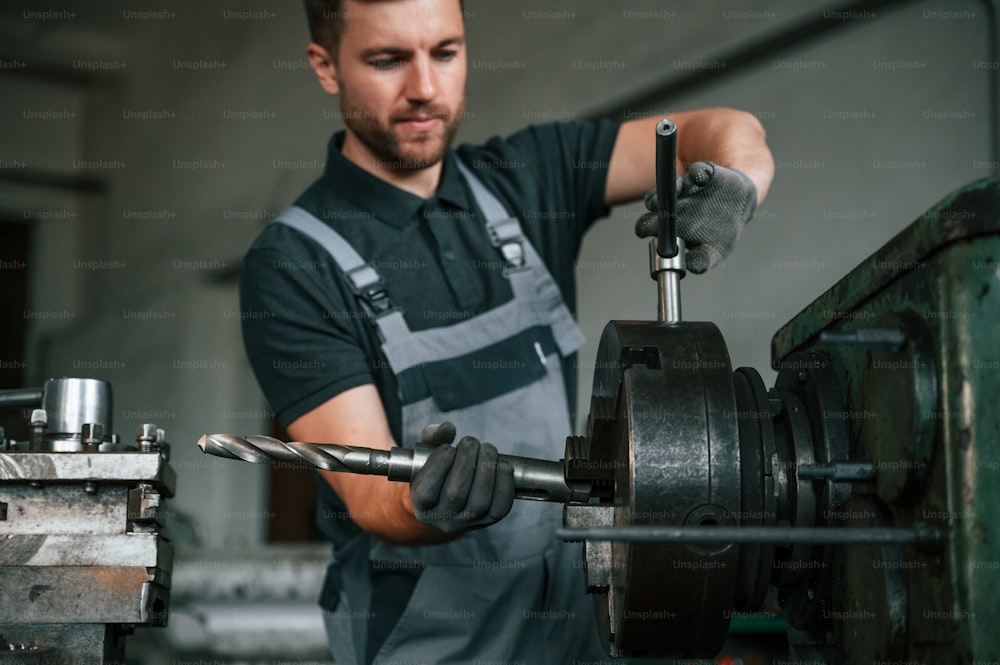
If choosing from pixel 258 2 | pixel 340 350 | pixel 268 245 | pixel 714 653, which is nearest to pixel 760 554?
pixel 714 653

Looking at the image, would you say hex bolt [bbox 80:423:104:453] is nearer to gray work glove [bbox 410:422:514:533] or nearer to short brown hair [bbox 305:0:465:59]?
gray work glove [bbox 410:422:514:533]

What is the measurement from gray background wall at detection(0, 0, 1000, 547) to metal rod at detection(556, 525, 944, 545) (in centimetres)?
177

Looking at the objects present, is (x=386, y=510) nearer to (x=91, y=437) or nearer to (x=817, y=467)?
(x=91, y=437)

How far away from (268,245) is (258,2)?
3.17 metres

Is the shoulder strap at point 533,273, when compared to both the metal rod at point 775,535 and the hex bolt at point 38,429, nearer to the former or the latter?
the hex bolt at point 38,429

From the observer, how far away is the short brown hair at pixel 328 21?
5.64 feet

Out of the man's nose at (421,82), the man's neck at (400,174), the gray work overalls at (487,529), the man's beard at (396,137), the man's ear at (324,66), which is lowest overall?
the gray work overalls at (487,529)

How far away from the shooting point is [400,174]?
70.0 inches

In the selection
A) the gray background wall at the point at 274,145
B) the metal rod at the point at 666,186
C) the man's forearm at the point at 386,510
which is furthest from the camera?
the gray background wall at the point at 274,145

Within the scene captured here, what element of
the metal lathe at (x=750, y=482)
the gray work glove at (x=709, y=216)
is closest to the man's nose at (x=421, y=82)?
the gray work glove at (x=709, y=216)

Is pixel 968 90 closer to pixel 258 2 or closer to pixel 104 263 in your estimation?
pixel 258 2

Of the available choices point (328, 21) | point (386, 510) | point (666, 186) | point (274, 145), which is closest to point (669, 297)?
point (666, 186)

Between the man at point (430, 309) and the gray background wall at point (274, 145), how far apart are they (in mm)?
891

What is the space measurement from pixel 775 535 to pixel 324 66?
1377 mm
